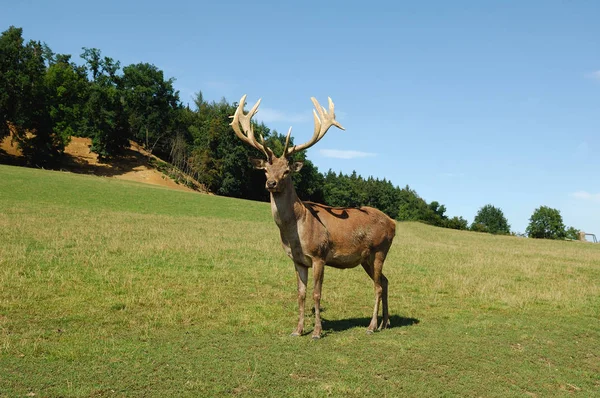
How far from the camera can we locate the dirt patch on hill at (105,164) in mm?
75812

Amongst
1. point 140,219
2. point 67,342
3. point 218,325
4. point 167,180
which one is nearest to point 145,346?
point 67,342

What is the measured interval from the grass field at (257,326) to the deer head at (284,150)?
3317 millimetres

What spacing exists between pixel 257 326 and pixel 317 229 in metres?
2.63

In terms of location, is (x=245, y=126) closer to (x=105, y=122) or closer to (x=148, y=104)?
(x=105, y=122)

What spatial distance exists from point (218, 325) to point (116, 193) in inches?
1721

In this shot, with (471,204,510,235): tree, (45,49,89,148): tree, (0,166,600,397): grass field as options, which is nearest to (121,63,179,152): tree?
(45,49,89,148): tree

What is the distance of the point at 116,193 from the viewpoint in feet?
167

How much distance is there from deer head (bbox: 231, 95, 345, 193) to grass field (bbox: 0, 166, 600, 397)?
10.9 feet

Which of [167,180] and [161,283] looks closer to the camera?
[161,283]

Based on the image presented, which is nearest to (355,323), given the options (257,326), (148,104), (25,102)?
(257,326)

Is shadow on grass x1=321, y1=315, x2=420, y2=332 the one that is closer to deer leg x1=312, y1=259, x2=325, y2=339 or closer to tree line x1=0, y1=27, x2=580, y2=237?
deer leg x1=312, y1=259, x2=325, y2=339

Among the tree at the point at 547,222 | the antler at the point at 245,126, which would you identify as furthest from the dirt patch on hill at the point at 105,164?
the tree at the point at 547,222

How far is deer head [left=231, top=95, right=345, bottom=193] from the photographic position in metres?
10.1

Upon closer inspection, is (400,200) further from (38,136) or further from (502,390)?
(502,390)
